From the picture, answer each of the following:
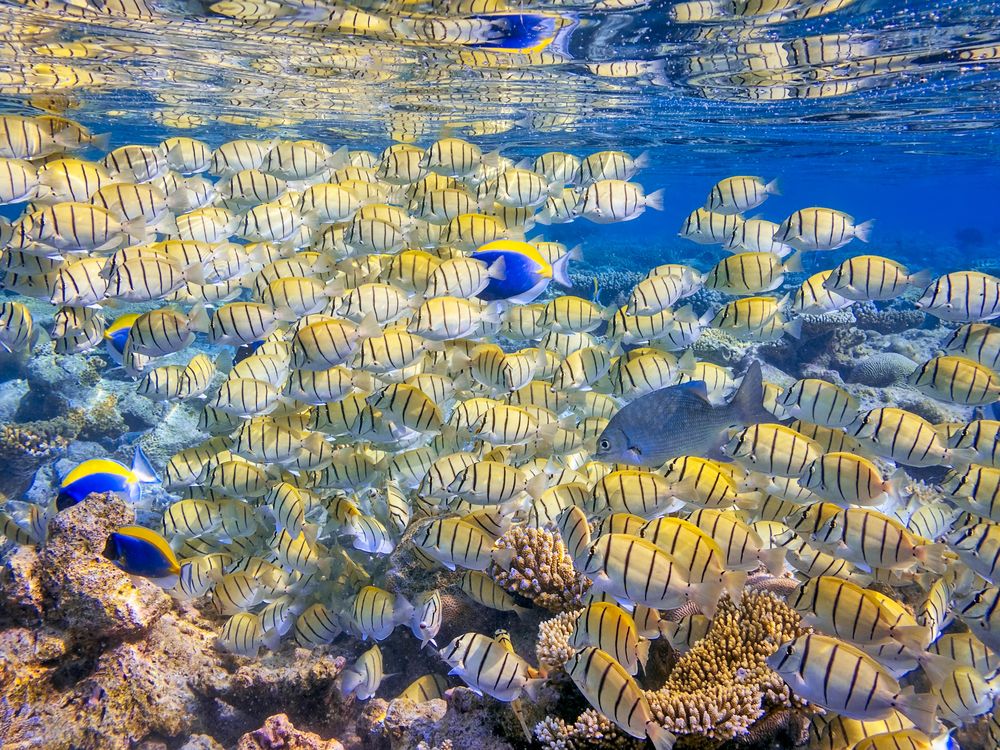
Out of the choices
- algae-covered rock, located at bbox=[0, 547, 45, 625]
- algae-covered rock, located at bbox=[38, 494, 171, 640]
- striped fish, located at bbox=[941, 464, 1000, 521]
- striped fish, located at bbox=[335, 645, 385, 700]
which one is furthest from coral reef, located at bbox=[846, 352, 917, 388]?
algae-covered rock, located at bbox=[0, 547, 45, 625]

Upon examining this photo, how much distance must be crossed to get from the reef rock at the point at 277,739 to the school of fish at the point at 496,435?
1.32ft

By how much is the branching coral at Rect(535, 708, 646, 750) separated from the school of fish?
35 centimetres

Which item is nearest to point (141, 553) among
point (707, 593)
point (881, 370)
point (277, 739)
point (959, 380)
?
point (277, 739)

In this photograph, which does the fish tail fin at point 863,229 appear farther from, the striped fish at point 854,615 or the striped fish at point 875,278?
the striped fish at point 854,615

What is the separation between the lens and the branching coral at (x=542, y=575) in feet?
15.4

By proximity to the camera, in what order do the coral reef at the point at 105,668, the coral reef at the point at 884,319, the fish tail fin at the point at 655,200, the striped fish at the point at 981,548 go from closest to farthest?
the striped fish at the point at 981,548 < the coral reef at the point at 105,668 < the fish tail fin at the point at 655,200 < the coral reef at the point at 884,319

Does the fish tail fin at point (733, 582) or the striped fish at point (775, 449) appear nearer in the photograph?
the fish tail fin at point (733, 582)

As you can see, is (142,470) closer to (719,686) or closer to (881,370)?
(719,686)

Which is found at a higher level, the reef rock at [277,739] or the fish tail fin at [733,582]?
the fish tail fin at [733,582]

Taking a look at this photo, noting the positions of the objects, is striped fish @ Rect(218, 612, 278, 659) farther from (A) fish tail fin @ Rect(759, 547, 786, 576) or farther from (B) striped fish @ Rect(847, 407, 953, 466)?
(B) striped fish @ Rect(847, 407, 953, 466)

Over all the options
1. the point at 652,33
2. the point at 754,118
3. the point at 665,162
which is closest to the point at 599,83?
the point at 652,33

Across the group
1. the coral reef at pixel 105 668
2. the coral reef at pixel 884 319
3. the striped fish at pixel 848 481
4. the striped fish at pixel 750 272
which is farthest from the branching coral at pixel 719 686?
the coral reef at pixel 884 319

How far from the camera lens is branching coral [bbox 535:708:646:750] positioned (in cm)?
345

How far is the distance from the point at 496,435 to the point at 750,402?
1.92 metres
